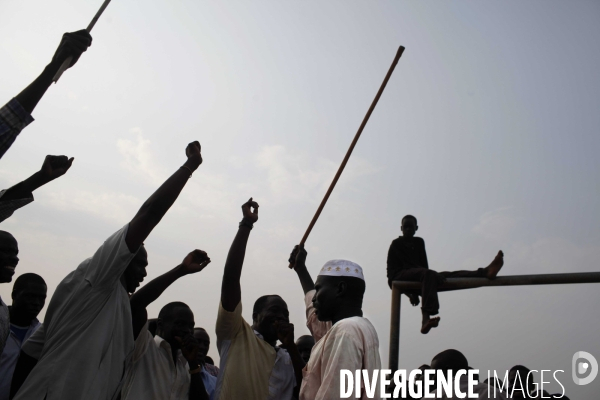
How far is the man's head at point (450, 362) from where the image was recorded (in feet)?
17.7

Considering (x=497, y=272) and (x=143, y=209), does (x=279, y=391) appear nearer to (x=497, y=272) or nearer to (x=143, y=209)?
(x=143, y=209)

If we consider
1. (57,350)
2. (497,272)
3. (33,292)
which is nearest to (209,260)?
(57,350)

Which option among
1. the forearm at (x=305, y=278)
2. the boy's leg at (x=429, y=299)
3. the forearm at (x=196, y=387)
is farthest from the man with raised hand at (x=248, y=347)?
the boy's leg at (x=429, y=299)

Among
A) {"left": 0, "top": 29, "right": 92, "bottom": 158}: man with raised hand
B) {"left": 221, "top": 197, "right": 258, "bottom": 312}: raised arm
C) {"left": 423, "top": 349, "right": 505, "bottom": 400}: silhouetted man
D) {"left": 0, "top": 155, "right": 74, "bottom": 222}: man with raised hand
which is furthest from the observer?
{"left": 423, "top": 349, "right": 505, "bottom": 400}: silhouetted man

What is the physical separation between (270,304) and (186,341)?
2.67 feet

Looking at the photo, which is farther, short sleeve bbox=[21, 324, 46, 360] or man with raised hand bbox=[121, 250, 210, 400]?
man with raised hand bbox=[121, 250, 210, 400]

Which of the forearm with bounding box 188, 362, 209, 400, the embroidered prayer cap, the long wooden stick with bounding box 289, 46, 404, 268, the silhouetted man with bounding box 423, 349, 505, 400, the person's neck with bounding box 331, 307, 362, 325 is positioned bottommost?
the forearm with bounding box 188, 362, 209, 400

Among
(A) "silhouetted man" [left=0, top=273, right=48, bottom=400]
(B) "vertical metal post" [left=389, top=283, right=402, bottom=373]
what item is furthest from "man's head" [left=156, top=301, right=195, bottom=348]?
(B) "vertical metal post" [left=389, top=283, right=402, bottom=373]

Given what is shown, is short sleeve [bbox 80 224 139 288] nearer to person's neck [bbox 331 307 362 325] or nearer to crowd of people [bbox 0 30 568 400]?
crowd of people [bbox 0 30 568 400]

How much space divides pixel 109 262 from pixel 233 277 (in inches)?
45.7

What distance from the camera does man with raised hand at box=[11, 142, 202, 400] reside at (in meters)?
2.82

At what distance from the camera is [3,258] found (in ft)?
12.1

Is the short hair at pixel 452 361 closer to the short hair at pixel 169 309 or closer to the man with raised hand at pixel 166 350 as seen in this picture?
the man with raised hand at pixel 166 350

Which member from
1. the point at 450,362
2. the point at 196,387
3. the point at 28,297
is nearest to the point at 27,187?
the point at 28,297
